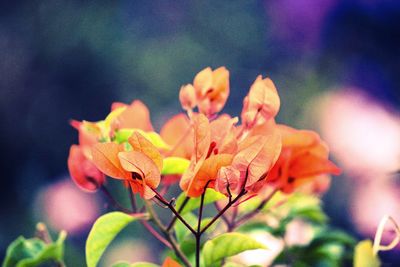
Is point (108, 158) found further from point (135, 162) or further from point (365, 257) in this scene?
point (365, 257)

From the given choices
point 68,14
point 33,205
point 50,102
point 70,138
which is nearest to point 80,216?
point 33,205

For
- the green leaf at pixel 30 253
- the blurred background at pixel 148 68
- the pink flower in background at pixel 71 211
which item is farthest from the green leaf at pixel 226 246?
the pink flower in background at pixel 71 211

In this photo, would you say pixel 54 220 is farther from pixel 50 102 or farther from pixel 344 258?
pixel 344 258

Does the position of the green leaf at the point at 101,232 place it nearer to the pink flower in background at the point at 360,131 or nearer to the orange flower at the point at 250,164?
the orange flower at the point at 250,164

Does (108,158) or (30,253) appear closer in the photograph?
(108,158)

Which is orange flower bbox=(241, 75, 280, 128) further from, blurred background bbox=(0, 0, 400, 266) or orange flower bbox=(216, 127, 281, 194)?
blurred background bbox=(0, 0, 400, 266)

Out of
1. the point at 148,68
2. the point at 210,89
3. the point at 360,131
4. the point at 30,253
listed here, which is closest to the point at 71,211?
the point at 148,68
